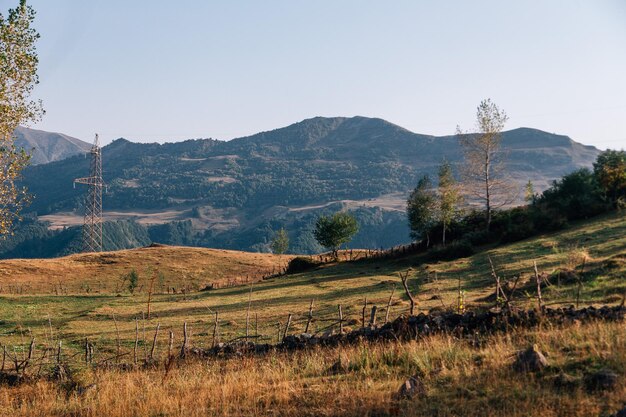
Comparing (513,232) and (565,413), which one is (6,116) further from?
(513,232)

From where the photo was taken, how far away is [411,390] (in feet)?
36.4

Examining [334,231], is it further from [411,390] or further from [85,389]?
[411,390]

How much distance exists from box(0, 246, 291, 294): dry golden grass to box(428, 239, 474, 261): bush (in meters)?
25.1

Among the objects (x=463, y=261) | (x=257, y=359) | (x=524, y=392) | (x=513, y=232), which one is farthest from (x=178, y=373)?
A: (x=513, y=232)

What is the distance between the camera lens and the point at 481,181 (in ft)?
241

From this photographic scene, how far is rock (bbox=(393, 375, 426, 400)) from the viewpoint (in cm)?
1102

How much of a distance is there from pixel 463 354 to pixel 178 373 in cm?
877

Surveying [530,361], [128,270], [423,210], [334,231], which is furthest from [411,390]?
[334,231]

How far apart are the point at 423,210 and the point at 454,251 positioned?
55.9ft

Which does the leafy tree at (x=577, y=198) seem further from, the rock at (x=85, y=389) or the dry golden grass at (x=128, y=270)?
the rock at (x=85, y=389)

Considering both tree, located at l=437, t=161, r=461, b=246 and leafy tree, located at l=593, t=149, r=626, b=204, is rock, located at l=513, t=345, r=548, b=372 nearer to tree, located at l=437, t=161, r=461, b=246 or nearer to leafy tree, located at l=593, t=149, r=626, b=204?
leafy tree, located at l=593, t=149, r=626, b=204

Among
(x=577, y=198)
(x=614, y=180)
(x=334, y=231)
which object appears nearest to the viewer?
(x=614, y=180)

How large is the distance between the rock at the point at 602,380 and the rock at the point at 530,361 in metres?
1.04

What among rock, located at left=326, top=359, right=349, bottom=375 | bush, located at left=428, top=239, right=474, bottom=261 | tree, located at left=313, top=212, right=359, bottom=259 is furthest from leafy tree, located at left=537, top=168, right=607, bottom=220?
rock, located at left=326, top=359, right=349, bottom=375
